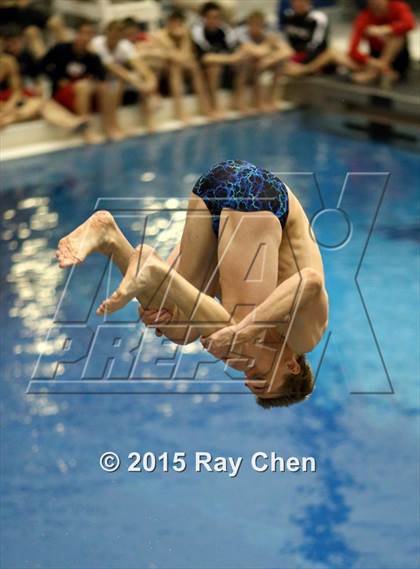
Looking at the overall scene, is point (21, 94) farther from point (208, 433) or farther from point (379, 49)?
point (208, 433)

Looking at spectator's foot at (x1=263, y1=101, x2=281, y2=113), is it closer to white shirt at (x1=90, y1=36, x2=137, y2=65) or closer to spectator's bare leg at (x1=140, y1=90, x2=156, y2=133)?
spectator's bare leg at (x1=140, y1=90, x2=156, y2=133)

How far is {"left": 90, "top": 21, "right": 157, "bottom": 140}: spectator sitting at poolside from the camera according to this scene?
423 inches

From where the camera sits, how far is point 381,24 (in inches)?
449

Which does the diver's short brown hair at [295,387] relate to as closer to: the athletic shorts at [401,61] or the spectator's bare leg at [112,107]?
the spectator's bare leg at [112,107]

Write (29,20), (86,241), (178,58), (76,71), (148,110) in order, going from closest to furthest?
(86,241) → (76,71) → (178,58) → (148,110) → (29,20)

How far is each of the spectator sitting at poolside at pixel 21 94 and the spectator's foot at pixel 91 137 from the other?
0.09m

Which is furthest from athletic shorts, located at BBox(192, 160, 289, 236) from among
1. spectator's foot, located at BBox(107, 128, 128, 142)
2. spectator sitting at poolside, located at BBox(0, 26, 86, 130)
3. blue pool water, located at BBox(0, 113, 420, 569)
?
spectator's foot, located at BBox(107, 128, 128, 142)

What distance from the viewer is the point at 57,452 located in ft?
22.0

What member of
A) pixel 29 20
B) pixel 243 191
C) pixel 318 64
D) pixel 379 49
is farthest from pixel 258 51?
pixel 243 191

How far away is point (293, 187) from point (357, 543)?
4.26 meters

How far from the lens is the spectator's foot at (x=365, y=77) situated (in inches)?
447

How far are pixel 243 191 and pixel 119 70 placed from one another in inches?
270

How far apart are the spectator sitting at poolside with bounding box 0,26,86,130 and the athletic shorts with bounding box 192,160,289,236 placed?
6525 millimetres

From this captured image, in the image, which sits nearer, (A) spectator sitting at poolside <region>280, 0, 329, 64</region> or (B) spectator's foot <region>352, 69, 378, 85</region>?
(B) spectator's foot <region>352, 69, 378, 85</region>
